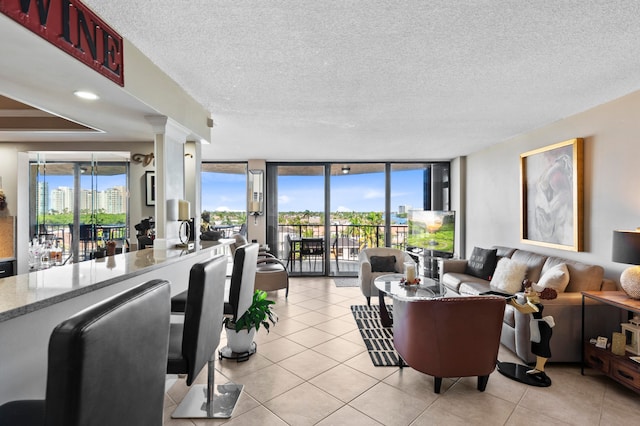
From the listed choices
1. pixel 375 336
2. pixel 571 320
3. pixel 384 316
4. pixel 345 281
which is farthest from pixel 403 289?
pixel 345 281

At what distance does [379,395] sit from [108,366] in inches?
86.9

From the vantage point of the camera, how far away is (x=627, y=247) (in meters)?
2.56

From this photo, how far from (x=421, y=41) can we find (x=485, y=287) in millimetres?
3166

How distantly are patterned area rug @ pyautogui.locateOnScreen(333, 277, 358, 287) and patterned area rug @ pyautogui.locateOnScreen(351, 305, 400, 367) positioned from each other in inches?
51.7

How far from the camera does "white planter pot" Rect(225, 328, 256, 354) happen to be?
3123 millimetres

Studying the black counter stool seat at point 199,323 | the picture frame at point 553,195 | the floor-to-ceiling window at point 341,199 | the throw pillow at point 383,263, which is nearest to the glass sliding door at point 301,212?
the floor-to-ceiling window at point 341,199

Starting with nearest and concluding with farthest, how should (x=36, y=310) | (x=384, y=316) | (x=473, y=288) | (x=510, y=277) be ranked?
(x=36, y=310)
(x=510, y=277)
(x=384, y=316)
(x=473, y=288)

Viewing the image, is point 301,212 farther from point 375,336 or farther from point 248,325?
point 248,325

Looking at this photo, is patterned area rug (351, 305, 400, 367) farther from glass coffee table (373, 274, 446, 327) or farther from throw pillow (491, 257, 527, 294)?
throw pillow (491, 257, 527, 294)

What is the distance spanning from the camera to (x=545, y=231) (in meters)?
4.01

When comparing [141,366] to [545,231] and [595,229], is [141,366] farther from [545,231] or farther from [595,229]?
[545,231]

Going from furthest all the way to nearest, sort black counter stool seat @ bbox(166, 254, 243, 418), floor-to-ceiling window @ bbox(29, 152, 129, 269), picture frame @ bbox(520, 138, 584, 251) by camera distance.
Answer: floor-to-ceiling window @ bbox(29, 152, 129, 269), picture frame @ bbox(520, 138, 584, 251), black counter stool seat @ bbox(166, 254, 243, 418)

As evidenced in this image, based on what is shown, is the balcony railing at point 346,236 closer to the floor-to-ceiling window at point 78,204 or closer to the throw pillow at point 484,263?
the throw pillow at point 484,263

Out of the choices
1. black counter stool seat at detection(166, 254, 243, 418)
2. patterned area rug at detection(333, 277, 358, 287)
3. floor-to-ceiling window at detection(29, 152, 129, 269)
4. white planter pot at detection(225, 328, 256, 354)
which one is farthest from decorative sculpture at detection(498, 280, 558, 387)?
floor-to-ceiling window at detection(29, 152, 129, 269)
